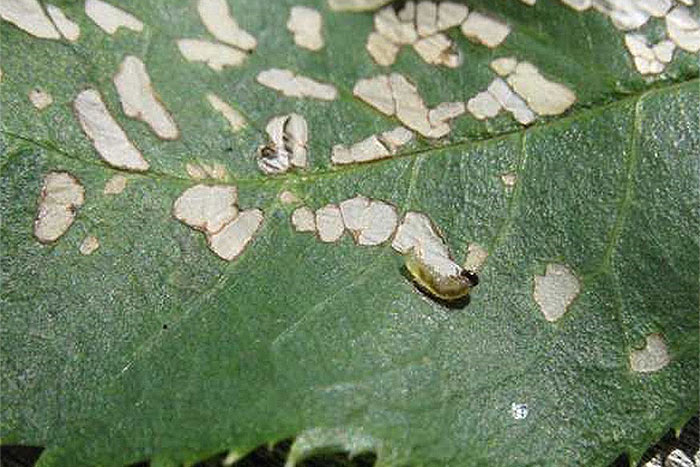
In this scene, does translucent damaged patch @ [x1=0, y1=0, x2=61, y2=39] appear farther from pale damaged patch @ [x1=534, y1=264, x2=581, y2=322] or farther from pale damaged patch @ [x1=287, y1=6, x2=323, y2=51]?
pale damaged patch @ [x1=534, y1=264, x2=581, y2=322]

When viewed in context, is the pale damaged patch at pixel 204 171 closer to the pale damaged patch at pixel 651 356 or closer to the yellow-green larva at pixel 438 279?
the yellow-green larva at pixel 438 279

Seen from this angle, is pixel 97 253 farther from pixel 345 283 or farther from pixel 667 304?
pixel 667 304

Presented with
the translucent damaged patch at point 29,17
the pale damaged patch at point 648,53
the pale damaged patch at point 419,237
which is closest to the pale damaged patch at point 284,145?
the pale damaged patch at point 419,237

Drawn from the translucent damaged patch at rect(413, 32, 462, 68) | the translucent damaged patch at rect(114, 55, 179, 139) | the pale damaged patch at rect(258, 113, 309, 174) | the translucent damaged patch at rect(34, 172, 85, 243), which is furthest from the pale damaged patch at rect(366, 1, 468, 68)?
the translucent damaged patch at rect(34, 172, 85, 243)

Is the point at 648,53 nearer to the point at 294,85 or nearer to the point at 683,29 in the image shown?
the point at 683,29

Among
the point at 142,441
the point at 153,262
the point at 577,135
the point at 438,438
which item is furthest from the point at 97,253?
the point at 577,135
